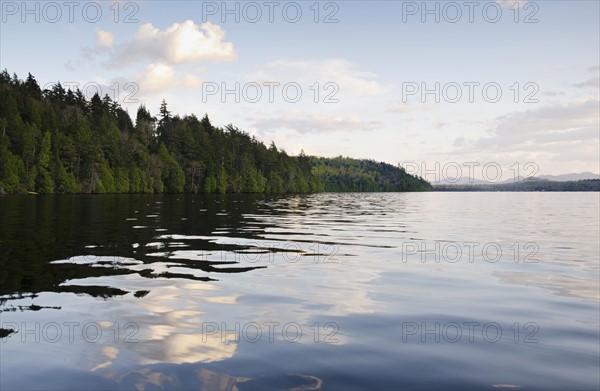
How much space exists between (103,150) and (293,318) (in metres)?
137

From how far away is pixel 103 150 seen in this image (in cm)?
13512

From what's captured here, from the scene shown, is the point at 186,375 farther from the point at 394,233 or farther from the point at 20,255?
the point at 394,233

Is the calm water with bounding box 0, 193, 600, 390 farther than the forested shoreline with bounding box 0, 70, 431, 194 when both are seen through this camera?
No

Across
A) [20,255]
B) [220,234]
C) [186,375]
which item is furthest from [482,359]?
[220,234]

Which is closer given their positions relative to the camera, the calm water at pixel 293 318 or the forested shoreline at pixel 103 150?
the calm water at pixel 293 318

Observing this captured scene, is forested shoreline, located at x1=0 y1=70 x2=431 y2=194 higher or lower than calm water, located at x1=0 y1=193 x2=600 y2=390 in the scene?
higher

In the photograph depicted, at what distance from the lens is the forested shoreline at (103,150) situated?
112 m

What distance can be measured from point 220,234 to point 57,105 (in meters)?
155

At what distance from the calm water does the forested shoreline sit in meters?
102

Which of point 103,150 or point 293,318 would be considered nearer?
point 293,318

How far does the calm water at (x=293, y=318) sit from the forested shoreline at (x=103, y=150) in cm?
10221

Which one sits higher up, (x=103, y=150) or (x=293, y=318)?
(x=103, y=150)

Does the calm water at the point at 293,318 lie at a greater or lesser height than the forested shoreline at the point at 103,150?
lesser

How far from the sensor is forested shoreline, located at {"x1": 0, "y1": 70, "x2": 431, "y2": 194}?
112125mm
